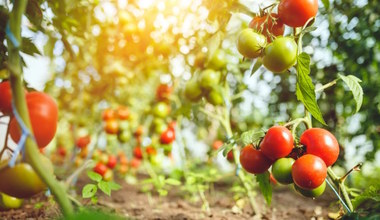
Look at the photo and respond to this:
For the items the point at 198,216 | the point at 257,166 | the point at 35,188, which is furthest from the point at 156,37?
the point at 35,188

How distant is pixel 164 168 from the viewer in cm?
372

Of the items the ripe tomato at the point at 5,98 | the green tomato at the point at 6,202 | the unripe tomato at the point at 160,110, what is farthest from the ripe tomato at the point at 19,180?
the unripe tomato at the point at 160,110

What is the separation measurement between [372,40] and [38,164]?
175 centimetres

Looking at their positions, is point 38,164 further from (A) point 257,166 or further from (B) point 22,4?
(A) point 257,166

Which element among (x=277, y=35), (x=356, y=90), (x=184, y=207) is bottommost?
(x=184, y=207)

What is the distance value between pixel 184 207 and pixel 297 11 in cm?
142

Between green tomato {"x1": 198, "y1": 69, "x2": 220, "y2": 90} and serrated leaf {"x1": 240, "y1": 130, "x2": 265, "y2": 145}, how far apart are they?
0.72m

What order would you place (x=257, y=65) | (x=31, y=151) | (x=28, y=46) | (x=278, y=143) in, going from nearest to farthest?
(x=31, y=151), (x=278, y=143), (x=28, y=46), (x=257, y=65)

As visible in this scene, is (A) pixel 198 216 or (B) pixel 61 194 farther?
(A) pixel 198 216

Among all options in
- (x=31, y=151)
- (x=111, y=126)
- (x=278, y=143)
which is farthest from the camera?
(x=111, y=126)

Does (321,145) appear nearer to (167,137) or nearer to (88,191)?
(88,191)

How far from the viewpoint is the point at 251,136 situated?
2.97 ft

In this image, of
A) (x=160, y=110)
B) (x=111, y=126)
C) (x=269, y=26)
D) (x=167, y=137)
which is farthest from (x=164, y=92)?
(x=269, y=26)

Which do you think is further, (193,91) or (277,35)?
(193,91)
